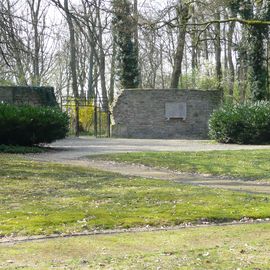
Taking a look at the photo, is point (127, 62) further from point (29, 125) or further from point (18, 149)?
point (18, 149)

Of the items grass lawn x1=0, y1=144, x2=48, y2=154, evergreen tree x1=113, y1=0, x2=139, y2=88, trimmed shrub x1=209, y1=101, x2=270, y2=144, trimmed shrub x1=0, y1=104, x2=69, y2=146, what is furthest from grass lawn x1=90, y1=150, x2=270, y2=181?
evergreen tree x1=113, y1=0, x2=139, y2=88

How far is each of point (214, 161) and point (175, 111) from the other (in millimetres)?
14248

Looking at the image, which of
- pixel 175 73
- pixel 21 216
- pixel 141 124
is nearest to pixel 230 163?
pixel 21 216

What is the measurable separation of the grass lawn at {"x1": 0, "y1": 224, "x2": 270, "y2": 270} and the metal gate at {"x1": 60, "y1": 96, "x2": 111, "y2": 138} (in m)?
24.3

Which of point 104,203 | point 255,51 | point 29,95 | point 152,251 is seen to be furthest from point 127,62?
point 152,251

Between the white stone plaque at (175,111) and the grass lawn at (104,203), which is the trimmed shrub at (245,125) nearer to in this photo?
the white stone plaque at (175,111)

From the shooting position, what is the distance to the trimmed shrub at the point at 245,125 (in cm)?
2409

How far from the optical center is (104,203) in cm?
926

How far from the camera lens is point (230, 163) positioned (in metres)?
15.9

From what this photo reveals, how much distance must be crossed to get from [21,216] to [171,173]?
6821mm

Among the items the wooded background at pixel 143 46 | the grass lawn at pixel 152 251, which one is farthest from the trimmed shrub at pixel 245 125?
the grass lawn at pixel 152 251

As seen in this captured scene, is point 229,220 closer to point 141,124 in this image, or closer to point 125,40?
point 141,124

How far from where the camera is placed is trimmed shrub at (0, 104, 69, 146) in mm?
19484

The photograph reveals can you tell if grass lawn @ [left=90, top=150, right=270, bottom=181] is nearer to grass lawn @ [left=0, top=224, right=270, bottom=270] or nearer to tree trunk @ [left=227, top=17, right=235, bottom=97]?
grass lawn @ [left=0, top=224, right=270, bottom=270]
